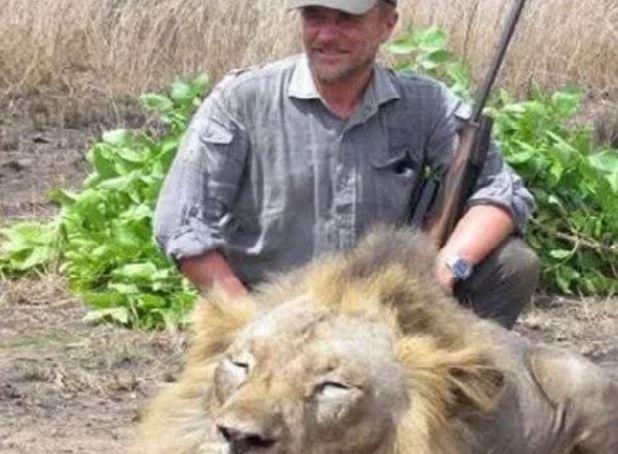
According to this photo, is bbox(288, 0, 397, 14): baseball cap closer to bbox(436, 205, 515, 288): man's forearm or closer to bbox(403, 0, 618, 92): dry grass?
bbox(436, 205, 515, 288): man's forearm

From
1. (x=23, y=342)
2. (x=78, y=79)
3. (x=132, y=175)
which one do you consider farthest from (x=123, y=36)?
(x=23, y=342)

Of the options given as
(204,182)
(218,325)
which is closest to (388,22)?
(204,182)

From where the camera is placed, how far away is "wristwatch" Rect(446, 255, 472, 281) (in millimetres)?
5523

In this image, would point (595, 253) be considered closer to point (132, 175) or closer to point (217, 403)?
point (132, 175)

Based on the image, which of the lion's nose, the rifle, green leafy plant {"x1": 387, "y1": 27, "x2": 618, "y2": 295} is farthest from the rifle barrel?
green leafy plant {"x1": 387, "y1": 27, "x2": 618, "y2": 295}

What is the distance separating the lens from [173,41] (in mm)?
13656

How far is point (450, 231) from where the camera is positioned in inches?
228

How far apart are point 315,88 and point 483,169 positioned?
20.9 inches

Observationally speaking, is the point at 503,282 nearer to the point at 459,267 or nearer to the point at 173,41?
the point at 459,267

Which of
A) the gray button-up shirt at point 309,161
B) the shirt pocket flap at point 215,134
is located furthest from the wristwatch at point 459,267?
the shirt pocket flap at point 215,134

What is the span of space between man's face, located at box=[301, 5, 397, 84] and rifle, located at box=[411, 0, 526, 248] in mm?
342

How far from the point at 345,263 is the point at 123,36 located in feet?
29.9

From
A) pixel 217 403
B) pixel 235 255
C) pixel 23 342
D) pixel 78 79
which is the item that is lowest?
pixel 78 79

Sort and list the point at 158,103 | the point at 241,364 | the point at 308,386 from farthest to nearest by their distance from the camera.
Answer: the point at 158,103
the point at 241,364
the point at 308,386
